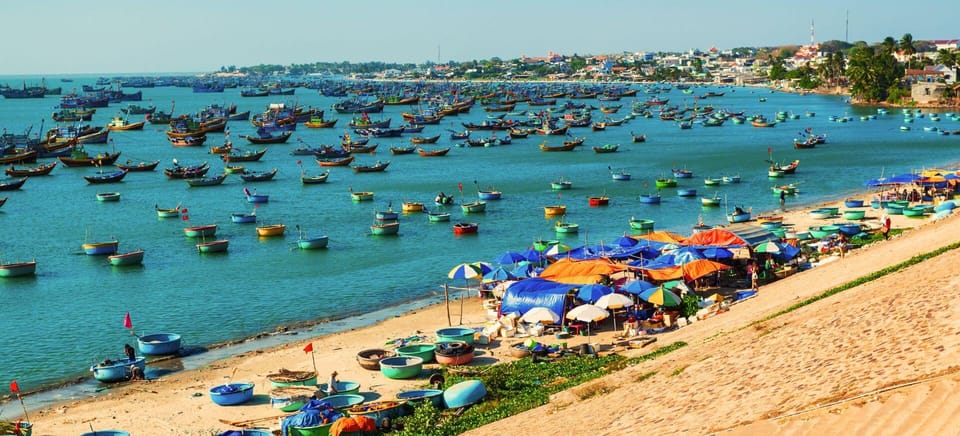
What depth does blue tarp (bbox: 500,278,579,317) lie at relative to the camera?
28891mm

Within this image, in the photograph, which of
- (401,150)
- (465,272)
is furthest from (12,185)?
(465,272)

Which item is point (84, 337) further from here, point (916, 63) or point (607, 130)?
point (916, 63)

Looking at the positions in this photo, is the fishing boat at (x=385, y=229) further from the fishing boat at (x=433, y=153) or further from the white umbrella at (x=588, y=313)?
the fishing boat at (x=433, y=153)

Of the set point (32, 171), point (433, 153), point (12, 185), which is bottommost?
point (433, 153)

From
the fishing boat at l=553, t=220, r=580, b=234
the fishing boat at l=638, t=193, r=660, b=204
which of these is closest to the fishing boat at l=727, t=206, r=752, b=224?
the fishing boat at l=553, t=220, r=580, b=234

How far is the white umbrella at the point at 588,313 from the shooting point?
1077 inches

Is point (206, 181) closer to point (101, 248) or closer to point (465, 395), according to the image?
point (101, 248)

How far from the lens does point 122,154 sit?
98.2 metres

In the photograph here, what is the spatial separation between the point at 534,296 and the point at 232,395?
947 centimetres

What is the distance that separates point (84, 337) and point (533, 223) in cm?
2538

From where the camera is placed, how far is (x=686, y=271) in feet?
102

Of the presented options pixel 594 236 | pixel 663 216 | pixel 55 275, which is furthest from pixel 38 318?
pixel 663 216

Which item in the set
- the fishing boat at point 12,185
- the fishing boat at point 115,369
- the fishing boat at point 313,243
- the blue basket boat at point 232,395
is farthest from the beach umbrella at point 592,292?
the fishing boat at point 12,185

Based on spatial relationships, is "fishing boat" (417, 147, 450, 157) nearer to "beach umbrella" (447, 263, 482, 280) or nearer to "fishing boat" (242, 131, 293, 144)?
"fishing boat" (242, 131, 293, 144)
